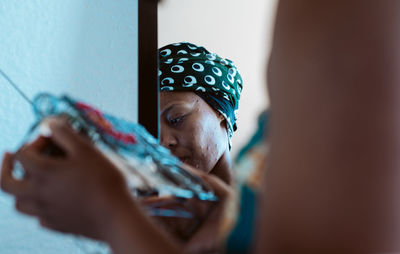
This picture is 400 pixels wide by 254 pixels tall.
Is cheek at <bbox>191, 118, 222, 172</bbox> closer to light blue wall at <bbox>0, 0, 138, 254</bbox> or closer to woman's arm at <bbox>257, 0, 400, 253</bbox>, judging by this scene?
light blue wall at <bbox>0, 0, 138, 254</bbox>

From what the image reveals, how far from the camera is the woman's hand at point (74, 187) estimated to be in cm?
36

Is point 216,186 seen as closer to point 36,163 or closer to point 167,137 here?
point 36,163

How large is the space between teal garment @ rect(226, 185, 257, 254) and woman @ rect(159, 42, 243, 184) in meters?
0.70

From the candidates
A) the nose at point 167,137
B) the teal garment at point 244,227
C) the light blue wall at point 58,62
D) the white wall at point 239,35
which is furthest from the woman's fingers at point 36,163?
the white wall at point 239,35

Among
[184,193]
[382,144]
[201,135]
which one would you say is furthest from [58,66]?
[382,144]

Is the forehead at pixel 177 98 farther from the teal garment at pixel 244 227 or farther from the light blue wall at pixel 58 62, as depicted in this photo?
the teal garment at pixel 244 227

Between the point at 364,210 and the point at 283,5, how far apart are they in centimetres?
14

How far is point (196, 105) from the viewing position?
3.80ft

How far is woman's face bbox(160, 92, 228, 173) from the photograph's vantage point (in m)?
1.09

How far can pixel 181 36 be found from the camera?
1.40 meters

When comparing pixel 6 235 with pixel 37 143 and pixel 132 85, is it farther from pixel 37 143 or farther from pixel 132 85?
pixel 37 143

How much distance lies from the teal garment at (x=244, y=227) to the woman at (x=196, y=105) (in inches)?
27.4

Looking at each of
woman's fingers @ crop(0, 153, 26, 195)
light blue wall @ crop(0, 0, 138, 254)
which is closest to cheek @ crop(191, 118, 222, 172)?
light blue wall @ crop(0, 0, 138, 254)

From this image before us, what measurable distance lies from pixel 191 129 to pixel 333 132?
84 centimetres
